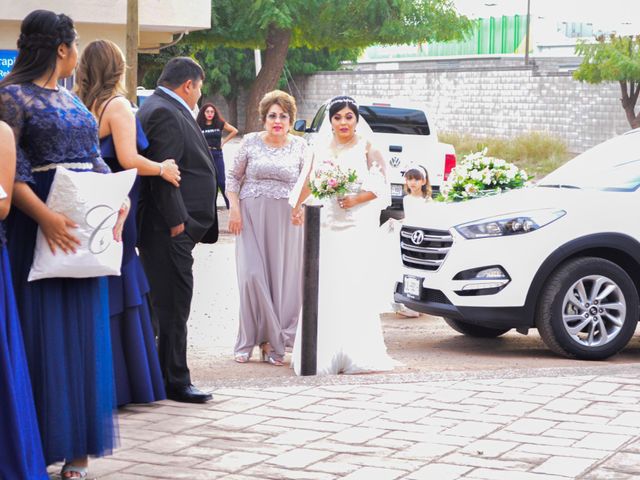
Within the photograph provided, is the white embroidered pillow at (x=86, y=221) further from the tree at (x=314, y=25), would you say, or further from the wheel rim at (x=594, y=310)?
the tree at (x=314, y=25)

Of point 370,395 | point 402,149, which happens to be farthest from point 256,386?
point 402,149

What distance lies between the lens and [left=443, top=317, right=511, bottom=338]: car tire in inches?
438

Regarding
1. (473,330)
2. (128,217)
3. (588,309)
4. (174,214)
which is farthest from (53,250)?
(473,330)

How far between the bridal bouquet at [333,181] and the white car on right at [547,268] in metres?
1.02

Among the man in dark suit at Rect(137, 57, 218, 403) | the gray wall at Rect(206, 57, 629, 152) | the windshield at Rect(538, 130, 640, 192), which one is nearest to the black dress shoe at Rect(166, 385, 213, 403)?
the man in dark suit at Rect(137, 57, 218, 403)

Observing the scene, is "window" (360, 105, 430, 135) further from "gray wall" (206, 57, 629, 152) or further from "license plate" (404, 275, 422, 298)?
"gray wall" (206, 57, 629, 152)

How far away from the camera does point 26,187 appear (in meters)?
5.53

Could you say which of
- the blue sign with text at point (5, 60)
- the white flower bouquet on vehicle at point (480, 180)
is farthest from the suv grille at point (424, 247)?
the blue sign with text at point (5, 60)

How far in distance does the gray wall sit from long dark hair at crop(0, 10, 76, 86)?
40.9 meters

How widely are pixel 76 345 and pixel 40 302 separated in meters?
0.24

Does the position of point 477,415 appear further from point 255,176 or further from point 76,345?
point 255,176

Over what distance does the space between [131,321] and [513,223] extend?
3.87m

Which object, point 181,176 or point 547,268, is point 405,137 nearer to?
point 547,268

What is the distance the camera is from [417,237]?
10.5 meters
